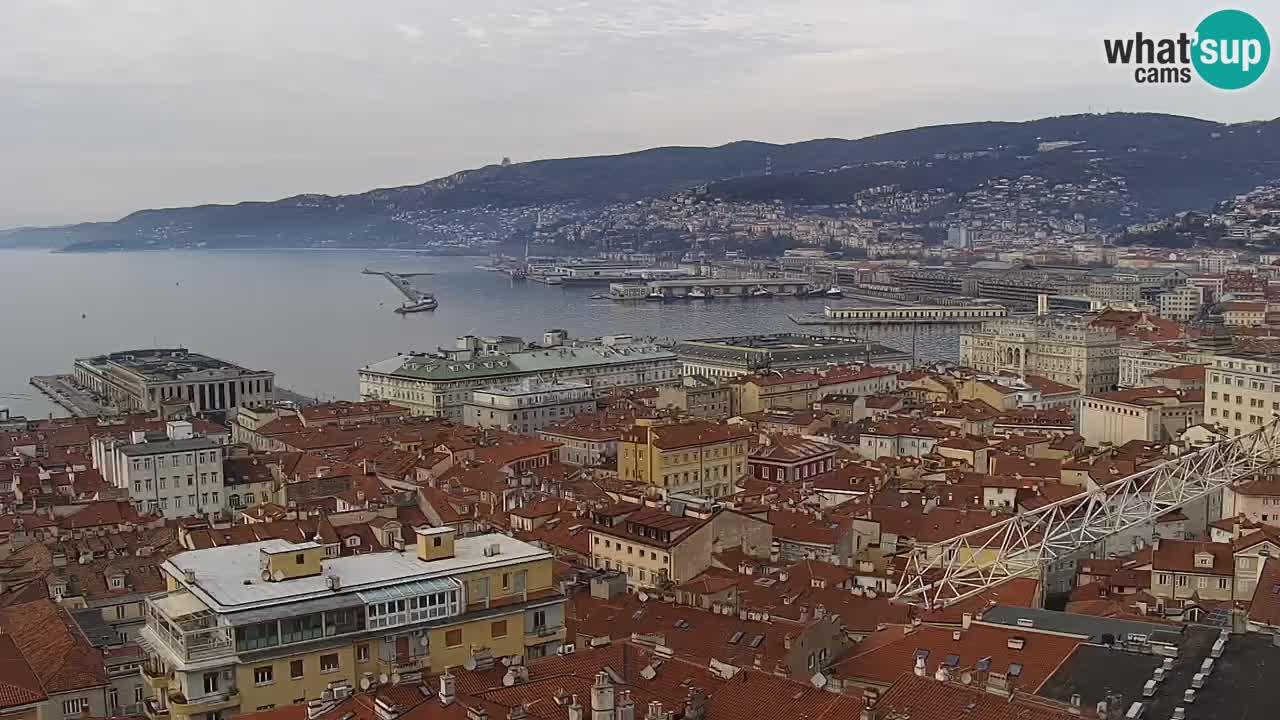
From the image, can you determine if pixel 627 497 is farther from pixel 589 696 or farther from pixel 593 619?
pixel 589 696

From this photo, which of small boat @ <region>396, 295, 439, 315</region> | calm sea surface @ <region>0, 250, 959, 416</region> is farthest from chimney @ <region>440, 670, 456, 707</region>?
small boat @ <region>396, 295, 439, 315</region>

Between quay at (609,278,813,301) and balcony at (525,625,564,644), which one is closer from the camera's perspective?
balcony at (525,625,564,644)

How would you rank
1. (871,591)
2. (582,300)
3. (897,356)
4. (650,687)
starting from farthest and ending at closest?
(582,300)
(897,356)
(871,591)
(650,687)

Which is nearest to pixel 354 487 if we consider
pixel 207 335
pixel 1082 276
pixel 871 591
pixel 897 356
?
pixel 871 591

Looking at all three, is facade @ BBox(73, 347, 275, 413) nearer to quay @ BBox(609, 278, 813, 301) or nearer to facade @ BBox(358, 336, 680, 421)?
facade @ BBox(358, 336, 680, 421)

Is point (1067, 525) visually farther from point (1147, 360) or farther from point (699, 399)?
point (1147, 360)
